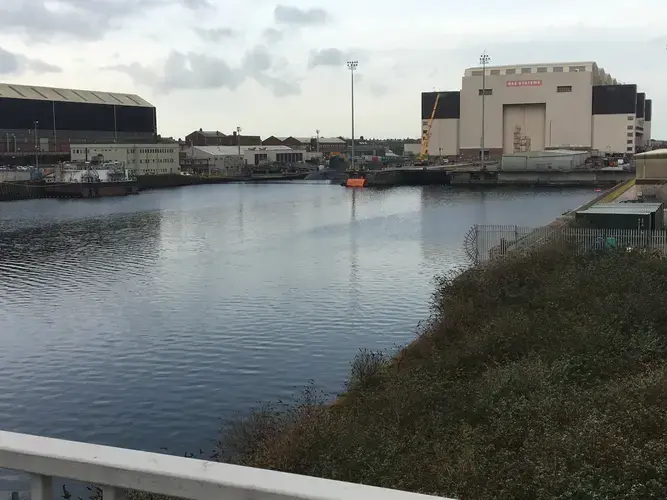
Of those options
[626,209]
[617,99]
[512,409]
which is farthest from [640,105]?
[512,409]

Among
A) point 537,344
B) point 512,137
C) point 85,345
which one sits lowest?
point 85,345

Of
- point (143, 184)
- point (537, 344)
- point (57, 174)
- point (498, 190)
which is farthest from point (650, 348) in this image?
point (143, 184)

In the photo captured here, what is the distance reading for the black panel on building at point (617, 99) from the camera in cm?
12281

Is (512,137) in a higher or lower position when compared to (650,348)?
higher

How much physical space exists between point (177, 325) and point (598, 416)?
570 inches

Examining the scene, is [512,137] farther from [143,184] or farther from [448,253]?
[448,253]

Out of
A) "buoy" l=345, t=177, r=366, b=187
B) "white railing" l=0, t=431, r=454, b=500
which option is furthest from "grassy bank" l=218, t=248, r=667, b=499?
"buoy" l=345, t=177, r=366, b=187

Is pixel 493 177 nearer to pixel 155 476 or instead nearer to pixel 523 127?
pixel 523 127

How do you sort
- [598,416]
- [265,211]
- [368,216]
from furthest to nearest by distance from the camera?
[265,211] < [368,216] < [598,416]

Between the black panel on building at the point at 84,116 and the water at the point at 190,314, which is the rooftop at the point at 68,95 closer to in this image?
the black panel on building at the point at 84,116

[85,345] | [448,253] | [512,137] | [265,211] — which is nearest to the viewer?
[85,345]

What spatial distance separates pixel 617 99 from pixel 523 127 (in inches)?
639

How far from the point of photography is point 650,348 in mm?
10359

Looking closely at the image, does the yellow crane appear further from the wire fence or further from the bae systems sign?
the wire fence
